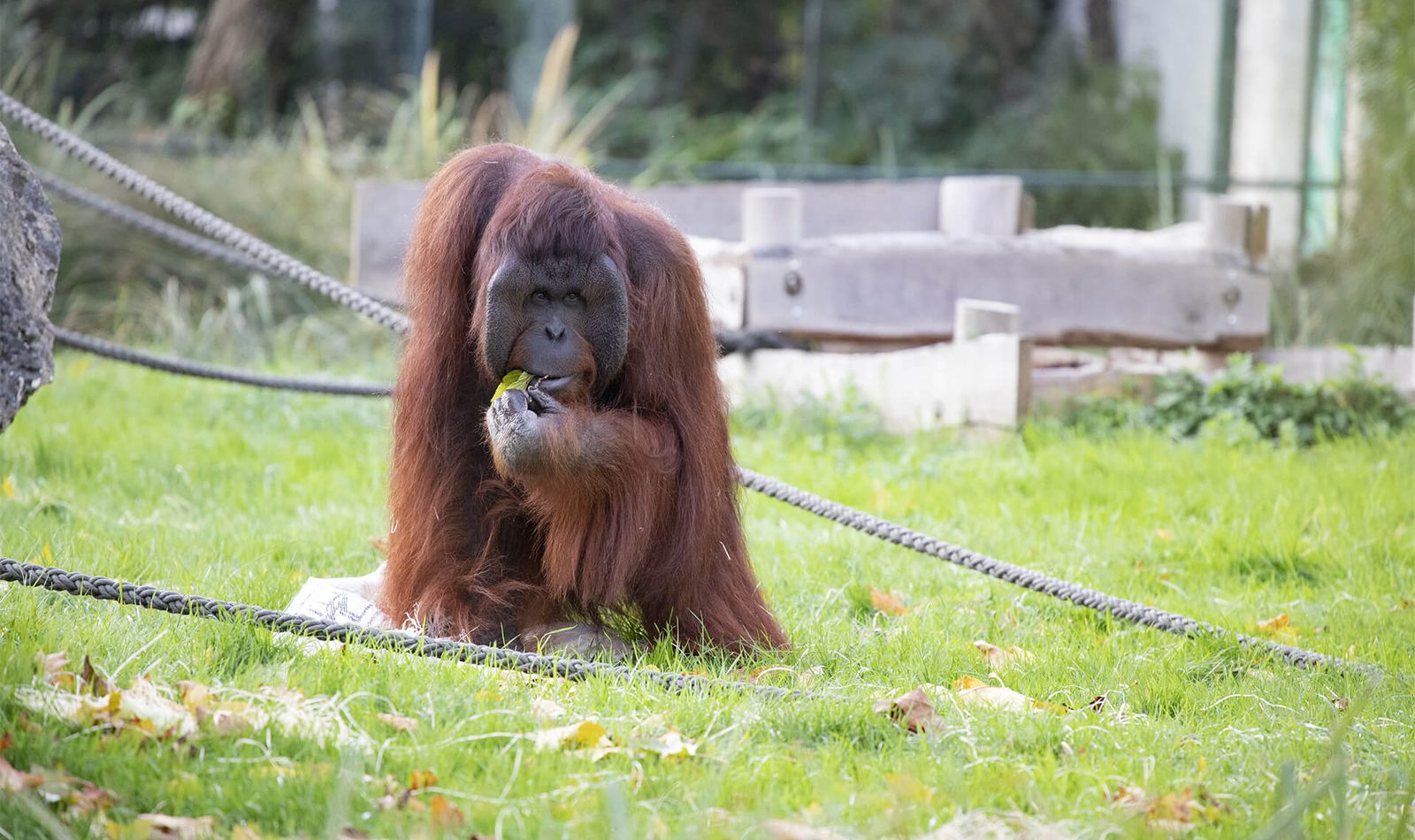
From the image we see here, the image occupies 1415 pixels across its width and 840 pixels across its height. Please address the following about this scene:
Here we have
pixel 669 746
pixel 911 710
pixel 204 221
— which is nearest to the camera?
pixel 669 746

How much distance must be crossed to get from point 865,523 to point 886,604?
23cm

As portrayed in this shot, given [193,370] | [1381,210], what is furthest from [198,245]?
[1381,210]

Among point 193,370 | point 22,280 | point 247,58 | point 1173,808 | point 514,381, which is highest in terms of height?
point 247,58

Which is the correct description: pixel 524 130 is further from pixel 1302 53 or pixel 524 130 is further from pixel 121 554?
pixel 121 554

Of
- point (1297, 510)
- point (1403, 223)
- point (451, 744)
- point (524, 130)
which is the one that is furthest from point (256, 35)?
point (451, 744)

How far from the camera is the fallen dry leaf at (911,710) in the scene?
2.51 meters

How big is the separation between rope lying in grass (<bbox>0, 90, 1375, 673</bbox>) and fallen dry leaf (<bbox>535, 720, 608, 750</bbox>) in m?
0.75

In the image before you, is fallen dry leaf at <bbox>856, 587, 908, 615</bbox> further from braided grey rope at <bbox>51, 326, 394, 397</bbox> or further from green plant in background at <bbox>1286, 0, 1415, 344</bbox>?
green plant in background at <bbox>1286, 0, 1415, 344</bbox>

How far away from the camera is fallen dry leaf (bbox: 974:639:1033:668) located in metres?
3.11

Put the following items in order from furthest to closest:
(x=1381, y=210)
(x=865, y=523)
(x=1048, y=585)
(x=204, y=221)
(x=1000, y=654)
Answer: (x=1381, y=210), (x=204, y=221), (x=865, y=523), (x=1048, y=585), (x=1000, y=654)

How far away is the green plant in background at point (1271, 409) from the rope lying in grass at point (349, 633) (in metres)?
3.27

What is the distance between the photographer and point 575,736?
2.32 m

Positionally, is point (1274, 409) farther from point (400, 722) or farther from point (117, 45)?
point (117, 45)

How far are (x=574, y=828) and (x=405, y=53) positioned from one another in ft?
32.0
